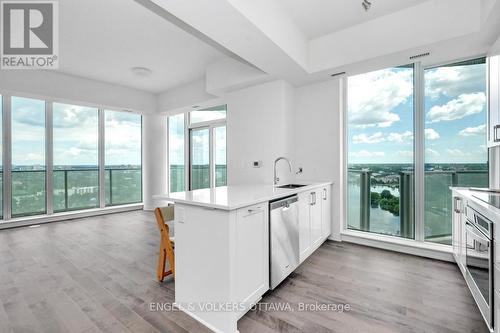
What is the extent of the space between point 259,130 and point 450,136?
8.77 ft

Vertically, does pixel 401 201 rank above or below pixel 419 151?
below

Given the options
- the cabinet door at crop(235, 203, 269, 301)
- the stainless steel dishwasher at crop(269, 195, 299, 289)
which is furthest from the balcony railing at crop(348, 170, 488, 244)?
the cabinet door at crop(235, 203, 269, 301)

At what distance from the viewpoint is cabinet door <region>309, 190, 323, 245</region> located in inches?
115

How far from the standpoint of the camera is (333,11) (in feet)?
8.85

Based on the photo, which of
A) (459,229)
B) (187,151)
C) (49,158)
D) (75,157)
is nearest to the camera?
(459,229)

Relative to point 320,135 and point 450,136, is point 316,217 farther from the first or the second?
point 450,136

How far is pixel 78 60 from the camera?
4.10m

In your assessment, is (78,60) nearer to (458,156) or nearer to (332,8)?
(332,8)

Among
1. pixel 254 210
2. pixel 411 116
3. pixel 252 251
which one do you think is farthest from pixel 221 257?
pixel 411 116

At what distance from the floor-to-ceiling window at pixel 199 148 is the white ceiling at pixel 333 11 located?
271cm

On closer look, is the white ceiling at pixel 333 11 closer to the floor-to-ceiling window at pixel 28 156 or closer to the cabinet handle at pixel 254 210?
the cabinet handle at pixel 254 210

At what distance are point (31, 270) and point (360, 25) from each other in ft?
16.7

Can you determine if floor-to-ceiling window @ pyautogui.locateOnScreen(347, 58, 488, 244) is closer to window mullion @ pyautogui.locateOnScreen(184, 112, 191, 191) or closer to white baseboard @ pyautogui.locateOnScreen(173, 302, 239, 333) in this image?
white baseboard @ pyautogui.locateOnScreen(173, 302, 239, 333)

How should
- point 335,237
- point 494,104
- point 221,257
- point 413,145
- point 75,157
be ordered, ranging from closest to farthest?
1. point 221,257
2. point 494,104
3. point 413,145
4. point 335,237
5. point 75,157
